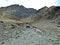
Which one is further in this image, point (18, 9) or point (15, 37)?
point (18, 9)

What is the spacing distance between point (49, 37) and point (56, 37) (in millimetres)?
907

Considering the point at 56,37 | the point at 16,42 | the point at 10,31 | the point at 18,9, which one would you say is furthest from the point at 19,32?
the point at 18,9

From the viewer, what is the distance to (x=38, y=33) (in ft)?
80.3

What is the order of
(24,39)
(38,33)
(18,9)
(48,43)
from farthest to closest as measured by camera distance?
(18,9)
(38,33)
(24,39)
(48,43)

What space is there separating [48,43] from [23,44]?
2.67m

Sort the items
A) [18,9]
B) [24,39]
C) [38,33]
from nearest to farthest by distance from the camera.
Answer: [24,39], [38,33], [18,9]

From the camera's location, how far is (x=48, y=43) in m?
21.4

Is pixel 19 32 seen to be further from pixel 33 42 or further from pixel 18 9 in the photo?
pixel 18 9

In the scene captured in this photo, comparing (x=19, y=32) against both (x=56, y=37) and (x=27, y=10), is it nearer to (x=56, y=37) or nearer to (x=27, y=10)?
(x=56, y=37)

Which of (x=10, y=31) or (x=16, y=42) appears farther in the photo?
(x=10, y=31)

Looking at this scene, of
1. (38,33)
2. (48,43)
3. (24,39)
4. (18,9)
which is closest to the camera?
(48,43)

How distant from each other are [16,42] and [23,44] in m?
1.07

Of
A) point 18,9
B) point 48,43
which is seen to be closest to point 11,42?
point 48,43

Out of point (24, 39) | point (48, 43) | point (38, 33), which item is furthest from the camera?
point (38, 33)
